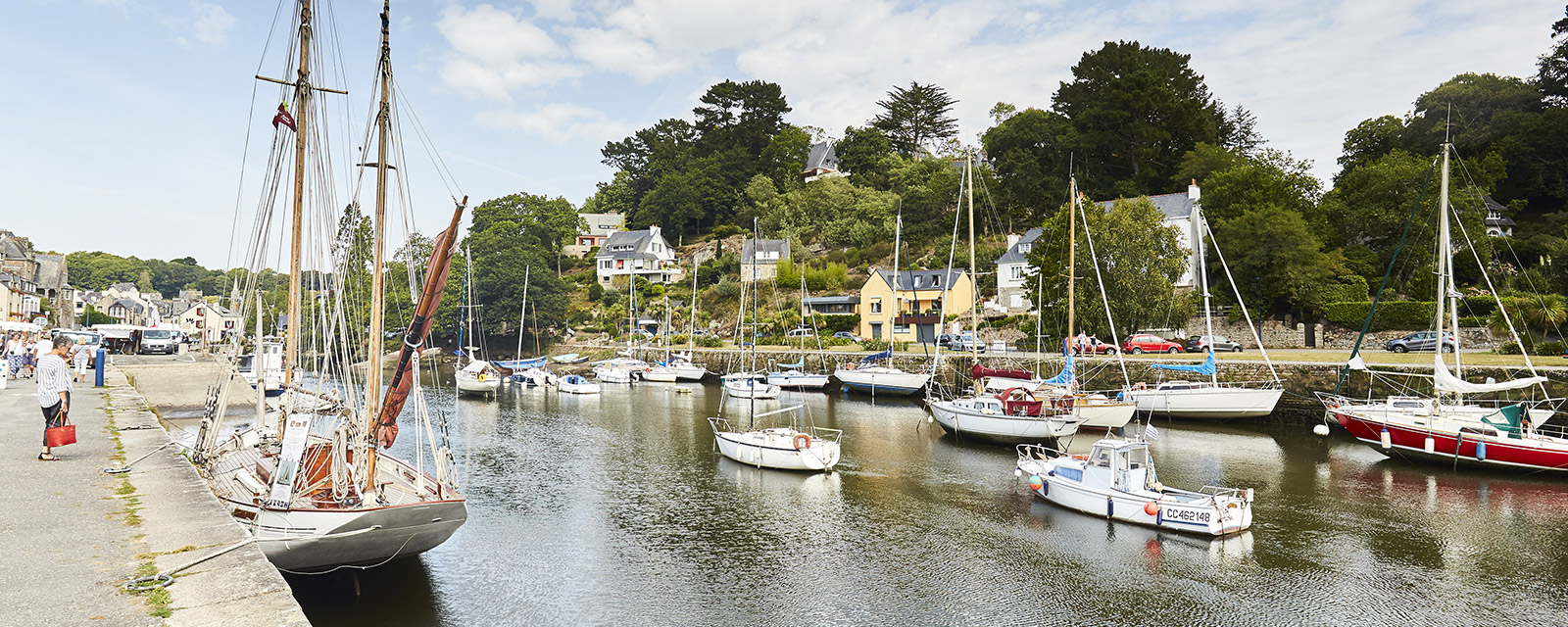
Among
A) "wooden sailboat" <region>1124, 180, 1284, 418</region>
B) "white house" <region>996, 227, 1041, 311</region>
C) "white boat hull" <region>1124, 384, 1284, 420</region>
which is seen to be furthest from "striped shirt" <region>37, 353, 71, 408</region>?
"white house" <region>996, 227, 1041, 311</region>

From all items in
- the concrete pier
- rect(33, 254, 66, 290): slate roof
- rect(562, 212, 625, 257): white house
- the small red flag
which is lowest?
the concrete pier

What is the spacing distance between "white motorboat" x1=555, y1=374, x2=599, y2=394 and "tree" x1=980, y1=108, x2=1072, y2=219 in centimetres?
4961

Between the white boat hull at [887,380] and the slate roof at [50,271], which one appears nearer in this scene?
the white boat hull at [887,380]

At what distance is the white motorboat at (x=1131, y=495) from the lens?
61.3 feet

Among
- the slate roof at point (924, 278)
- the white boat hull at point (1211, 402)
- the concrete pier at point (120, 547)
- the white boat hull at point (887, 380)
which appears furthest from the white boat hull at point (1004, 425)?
the slate roof at point (924, 278)

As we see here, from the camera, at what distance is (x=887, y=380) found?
51312 mm

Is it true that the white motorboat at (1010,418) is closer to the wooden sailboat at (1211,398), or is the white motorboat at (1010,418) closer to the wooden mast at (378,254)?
the wooden sailboat at (1211,398)

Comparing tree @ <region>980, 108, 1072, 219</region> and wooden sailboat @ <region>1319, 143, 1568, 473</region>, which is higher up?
tree @ <region>980, 108, 1072, 219</region>

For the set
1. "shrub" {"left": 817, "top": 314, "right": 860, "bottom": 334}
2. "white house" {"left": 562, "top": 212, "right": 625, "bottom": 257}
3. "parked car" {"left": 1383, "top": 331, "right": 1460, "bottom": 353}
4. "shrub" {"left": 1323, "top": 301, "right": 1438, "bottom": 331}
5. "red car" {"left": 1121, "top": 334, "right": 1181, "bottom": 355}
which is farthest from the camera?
"white house" {"left": 562, "top": 212, "right": 625, "bottom": 257}

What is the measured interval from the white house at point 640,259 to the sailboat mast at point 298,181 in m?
87.2

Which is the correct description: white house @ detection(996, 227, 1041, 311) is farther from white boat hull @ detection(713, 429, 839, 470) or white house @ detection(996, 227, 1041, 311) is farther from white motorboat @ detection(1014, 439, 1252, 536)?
white motorboat @ detection(1014, 439, 1252, 536)

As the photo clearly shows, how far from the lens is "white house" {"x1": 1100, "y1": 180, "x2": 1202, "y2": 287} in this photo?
60219 mm

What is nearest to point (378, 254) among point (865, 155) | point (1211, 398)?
point (1211, 398)

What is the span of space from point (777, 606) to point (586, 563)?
4691mm
